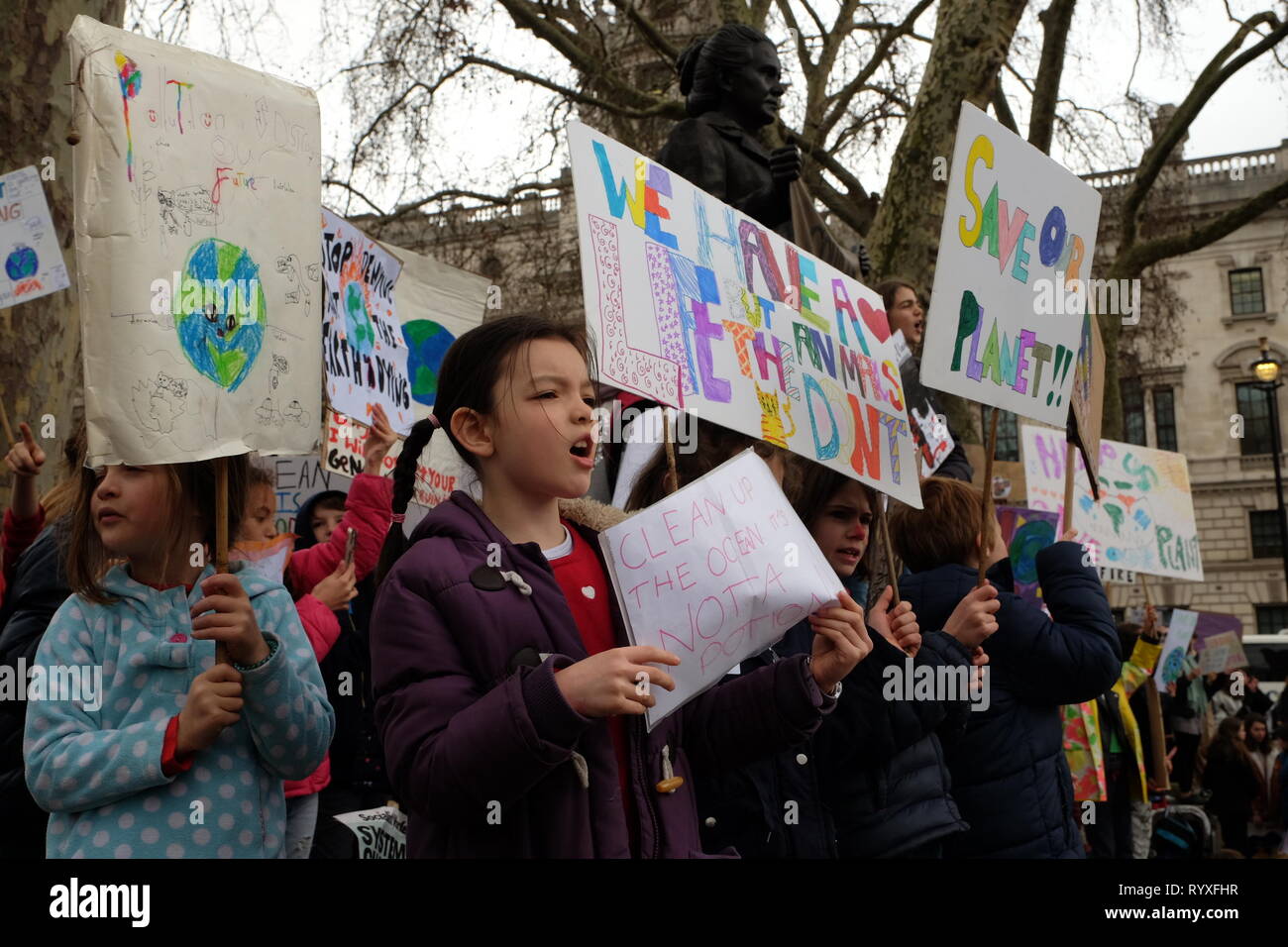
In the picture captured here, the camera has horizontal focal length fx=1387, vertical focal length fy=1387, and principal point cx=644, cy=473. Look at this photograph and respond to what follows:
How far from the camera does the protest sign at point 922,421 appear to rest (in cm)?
538

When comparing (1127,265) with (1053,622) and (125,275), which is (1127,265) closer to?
Answer: (1053,622)

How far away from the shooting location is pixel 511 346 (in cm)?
257

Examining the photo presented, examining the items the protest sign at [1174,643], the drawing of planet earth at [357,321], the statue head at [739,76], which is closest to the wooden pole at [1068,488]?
the statue head at [739,76]

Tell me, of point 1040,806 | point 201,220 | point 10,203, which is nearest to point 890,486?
point 1040,806

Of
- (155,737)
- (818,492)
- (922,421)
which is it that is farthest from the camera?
(922,421)

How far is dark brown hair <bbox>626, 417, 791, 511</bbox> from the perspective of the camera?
11.7 feet

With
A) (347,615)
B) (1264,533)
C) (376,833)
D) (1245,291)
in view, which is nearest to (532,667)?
(376,833)

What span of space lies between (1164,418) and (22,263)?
4090 cm

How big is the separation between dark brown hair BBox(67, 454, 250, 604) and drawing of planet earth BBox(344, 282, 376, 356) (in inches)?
87.7

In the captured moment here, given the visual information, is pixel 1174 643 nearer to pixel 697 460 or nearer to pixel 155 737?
pixel 697 460

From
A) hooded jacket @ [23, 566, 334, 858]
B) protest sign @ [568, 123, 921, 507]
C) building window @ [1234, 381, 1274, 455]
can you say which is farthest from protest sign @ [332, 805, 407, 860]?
building window @ [1234, 381, 1274, 455]

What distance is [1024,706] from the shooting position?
12.4ft

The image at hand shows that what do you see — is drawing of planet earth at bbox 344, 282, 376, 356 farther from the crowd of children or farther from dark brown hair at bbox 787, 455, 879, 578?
dark brown hair at bbox 787, 455, 879, 578

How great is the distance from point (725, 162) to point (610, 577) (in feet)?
9.06
